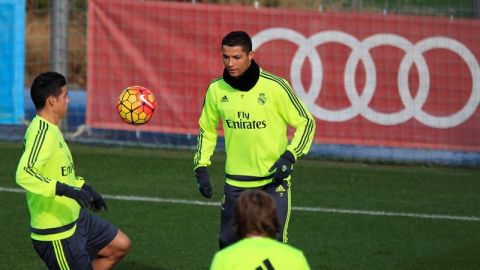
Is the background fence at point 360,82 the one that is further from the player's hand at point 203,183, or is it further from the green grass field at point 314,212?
the player's hand at point 203,183

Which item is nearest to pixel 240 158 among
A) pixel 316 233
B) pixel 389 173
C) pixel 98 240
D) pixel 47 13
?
pixel 98 240

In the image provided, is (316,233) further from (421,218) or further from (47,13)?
(47,13)

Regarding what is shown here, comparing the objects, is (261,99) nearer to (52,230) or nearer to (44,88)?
(44,88)

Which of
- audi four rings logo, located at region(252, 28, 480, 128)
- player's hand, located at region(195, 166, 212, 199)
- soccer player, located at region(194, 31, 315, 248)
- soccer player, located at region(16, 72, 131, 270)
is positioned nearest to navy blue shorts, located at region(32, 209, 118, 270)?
soccer player, located at region(16, 72, 131, 270)

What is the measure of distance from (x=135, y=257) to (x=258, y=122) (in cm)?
276

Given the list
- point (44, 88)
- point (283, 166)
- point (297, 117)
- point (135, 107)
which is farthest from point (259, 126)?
point (44, 88)

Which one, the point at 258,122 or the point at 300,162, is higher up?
the point at 258,122

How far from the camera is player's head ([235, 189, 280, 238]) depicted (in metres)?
5.56

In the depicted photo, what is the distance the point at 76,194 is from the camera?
24.6 feet

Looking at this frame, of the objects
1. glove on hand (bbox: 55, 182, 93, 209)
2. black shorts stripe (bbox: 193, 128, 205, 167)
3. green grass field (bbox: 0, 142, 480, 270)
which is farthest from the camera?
green grass field (bbox: 0, 142, 480, 270)

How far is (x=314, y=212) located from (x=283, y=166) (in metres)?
4.50

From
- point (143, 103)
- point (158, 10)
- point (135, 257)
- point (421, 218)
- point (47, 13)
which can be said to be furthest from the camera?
point (47, 13)

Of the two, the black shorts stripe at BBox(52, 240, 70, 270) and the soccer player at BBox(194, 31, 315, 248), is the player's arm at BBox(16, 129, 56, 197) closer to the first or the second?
the black shorts stripe at BBox(52, 240, 70, 270)

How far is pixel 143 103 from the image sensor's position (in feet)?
32.7
